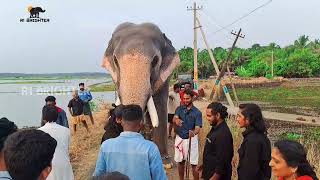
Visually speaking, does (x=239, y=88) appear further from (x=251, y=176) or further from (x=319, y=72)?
(x=251, y=176)

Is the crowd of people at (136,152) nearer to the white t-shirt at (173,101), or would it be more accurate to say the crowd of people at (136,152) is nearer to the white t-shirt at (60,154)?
the white t-shirt at (60,154)

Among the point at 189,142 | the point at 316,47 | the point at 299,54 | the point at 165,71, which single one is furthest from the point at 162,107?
the point at 316,47

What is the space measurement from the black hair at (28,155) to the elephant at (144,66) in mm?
4704

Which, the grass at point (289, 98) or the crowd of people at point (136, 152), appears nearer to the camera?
the crowd of people at point (136, 152)

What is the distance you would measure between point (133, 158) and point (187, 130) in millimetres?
3243

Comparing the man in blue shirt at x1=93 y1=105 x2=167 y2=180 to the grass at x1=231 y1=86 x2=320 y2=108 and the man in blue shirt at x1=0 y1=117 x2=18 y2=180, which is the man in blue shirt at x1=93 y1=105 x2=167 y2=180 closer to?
the man in blue shirt at x1=0 y1=117 x2=18 y2=180

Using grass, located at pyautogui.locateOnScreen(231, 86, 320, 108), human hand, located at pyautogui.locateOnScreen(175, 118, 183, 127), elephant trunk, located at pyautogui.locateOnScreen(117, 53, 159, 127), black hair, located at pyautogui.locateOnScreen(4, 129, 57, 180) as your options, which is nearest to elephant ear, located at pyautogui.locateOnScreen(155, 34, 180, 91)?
elephant trunk, located at pyautogui.locateOnScreen(117, 53, 159, 127)

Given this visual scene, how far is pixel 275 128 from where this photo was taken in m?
18.5

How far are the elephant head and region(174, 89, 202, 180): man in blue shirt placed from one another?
1.36 ft

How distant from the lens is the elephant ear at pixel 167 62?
864cm

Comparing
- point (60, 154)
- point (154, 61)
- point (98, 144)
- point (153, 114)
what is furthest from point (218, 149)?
point (98, 144)

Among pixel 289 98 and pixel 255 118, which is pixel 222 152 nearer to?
pixel 255 118

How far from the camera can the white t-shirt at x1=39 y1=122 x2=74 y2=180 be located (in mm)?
5371

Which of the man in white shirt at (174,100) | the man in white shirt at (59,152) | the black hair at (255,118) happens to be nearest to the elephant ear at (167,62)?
the man in white shirt at (174,100)
